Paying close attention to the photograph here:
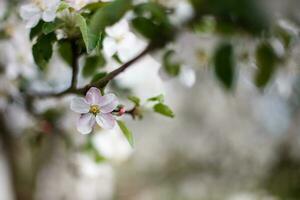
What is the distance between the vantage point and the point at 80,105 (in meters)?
0.73

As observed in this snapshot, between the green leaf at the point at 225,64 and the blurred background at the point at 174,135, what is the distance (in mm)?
48

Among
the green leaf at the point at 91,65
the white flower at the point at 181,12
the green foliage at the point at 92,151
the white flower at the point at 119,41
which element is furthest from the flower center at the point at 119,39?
the green foliage at the point at 92,151

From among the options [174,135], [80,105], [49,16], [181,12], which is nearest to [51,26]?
[49,16]

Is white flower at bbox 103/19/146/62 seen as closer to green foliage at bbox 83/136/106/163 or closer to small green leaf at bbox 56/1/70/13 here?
small green leaf at bbox 56/1/70/13

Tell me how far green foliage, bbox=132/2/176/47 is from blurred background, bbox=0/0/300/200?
0.05m

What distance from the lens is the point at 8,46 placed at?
3.83 feet

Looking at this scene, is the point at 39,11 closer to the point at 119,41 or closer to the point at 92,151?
the point at 119,41

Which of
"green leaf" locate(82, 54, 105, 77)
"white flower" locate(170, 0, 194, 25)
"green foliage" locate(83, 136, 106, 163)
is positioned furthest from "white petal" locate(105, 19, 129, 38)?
"green foliage" locate(83, 136, 106, 163)

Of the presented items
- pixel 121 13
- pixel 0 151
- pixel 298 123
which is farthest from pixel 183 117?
pixel 121 13

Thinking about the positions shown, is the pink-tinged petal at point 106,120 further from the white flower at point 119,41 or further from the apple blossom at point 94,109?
the white flower at point 119,41

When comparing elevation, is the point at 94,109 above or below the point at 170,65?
above

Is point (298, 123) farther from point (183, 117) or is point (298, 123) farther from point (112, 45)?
point (112, 45)

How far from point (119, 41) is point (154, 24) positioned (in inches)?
4.4

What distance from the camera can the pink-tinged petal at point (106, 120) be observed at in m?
0.72
